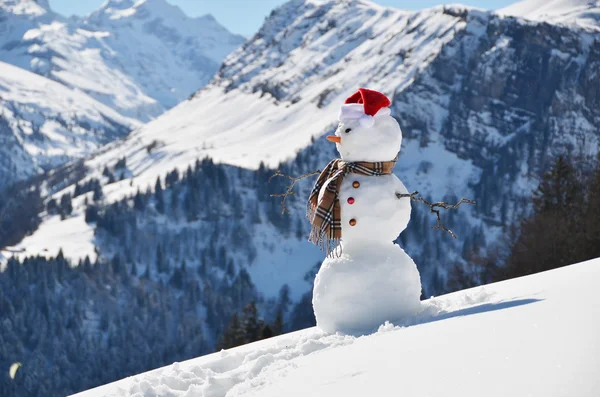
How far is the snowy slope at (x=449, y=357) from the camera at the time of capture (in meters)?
5.41

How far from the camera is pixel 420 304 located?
9328 millimetres

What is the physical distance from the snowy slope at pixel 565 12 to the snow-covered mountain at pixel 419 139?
36.6 feet

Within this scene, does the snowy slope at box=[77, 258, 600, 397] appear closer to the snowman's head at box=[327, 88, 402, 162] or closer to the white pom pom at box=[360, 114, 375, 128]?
the snowman's head at box=[327, 88, 402, 162]

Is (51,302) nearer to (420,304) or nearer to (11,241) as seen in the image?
(11,241)

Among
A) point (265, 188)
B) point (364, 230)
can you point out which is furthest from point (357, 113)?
point (265, 188)

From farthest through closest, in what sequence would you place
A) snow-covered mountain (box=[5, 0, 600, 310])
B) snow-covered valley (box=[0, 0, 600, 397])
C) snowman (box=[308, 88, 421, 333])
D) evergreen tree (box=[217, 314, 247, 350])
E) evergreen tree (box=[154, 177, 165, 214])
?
evergreen tree (box=[154, 177, 165, 214]) → snow-covered mountain (box=[5, 0, 600, 310]) → snow-covered valley (box=[0, 0, 600, 397]) → evergreen tree (box=[217, 314, 247, 350]) → snowman (box=[308, 88, 421, 333])

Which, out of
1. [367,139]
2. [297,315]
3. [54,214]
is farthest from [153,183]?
[367,139]

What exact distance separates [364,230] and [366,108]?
155cm

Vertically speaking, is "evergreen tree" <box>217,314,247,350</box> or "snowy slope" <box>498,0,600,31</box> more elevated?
"snowy slope" <box>498,0,600,31</box>

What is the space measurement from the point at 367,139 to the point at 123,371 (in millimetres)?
81449

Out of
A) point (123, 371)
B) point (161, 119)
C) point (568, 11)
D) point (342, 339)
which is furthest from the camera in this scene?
point (161, 119)

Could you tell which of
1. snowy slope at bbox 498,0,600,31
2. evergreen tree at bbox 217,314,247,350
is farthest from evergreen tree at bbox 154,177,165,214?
snowy slope at bbox 498,0,600,31

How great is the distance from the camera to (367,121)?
9.29 m

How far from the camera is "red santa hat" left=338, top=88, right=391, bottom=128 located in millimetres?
9342
